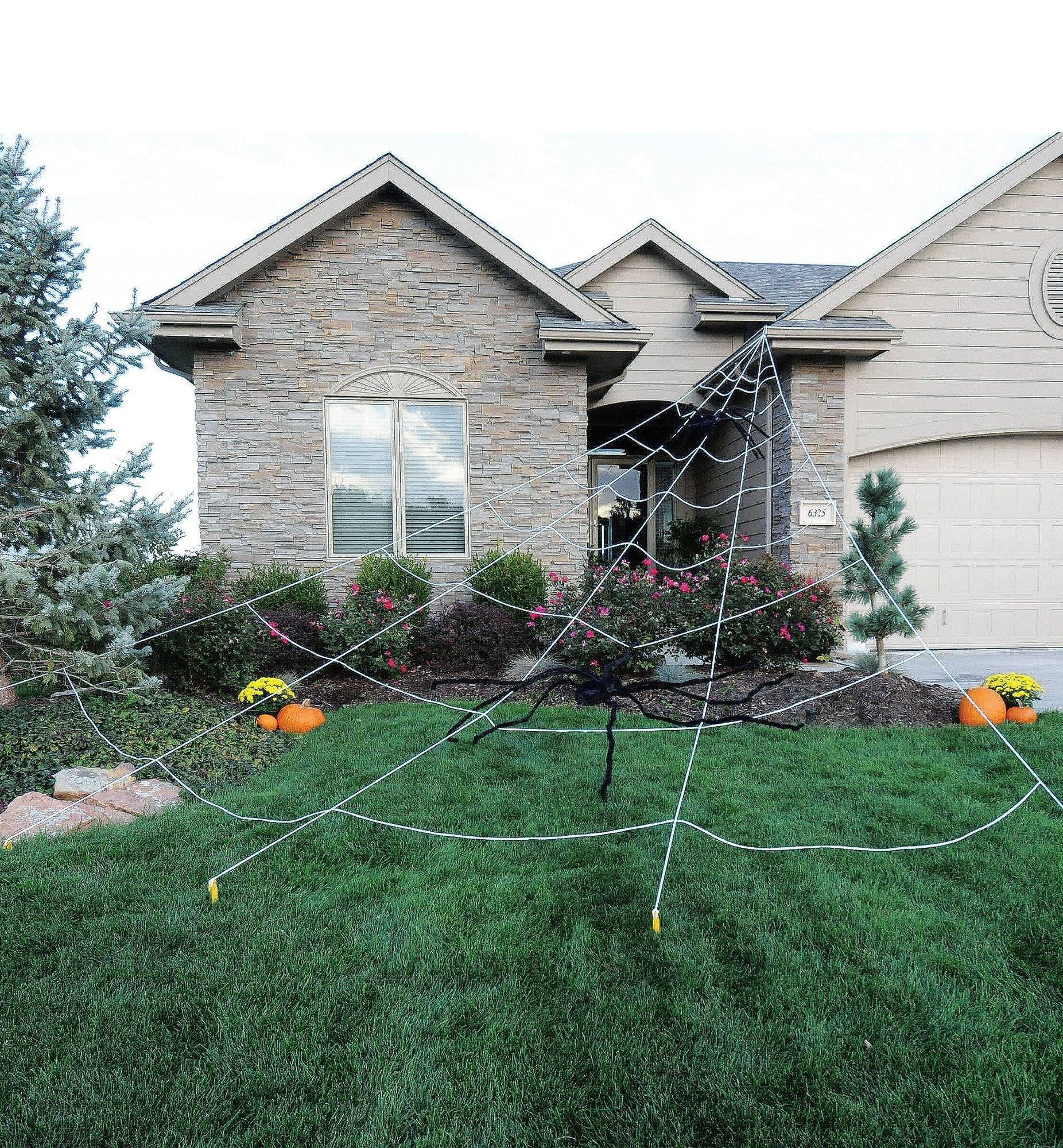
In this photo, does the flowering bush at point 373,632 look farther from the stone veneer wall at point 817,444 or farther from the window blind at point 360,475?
the stone veneer wall at point 817,444

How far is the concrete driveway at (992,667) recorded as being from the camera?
6711 mm

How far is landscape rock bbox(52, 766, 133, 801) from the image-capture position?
13.1ft

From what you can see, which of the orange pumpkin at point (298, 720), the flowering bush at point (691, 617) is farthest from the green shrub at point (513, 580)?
the orange pumpkin at point (298, 720)

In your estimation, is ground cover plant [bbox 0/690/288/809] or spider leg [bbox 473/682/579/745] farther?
ground cover plant [bbox 0/690/288/809]

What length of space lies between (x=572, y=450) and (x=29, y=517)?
18.4ft

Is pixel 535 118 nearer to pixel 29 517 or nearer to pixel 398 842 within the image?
pixel 29 517

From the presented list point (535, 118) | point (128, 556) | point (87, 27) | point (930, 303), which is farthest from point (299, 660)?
point (930, 303)

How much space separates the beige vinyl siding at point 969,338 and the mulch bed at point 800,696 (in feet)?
13.2

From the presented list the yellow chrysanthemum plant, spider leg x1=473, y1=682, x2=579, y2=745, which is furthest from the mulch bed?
spider leg x1=473, y1=682, x2=579, y2=745

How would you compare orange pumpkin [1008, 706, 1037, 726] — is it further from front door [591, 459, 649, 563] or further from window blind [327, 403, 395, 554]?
front door [591, 459, 649, 563]

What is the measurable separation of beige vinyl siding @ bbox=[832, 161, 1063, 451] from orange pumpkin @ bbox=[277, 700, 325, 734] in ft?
23.6

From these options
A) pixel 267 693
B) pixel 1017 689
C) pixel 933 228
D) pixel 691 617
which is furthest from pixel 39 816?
pixel 933 228

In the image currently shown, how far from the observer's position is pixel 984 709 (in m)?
5.20

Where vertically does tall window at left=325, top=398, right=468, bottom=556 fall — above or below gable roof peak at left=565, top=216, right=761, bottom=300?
below
